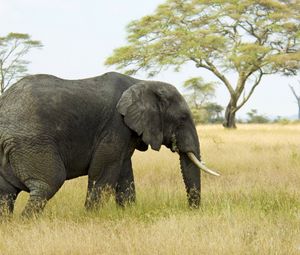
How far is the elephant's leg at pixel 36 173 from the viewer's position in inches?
223

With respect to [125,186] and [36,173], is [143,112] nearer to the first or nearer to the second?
[125,186]

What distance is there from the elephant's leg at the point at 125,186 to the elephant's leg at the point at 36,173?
1045 millimetres

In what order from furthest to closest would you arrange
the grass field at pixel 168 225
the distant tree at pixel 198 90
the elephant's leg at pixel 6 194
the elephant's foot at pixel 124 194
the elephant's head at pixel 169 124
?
1. the distant tree at pixel 198 90
2. the elephant's foot at pixel 124 194
3. the elephant's head at pixel 169 124
4. the elephant's leg at pixel 6 194
5. the grass field at pixel 168 225

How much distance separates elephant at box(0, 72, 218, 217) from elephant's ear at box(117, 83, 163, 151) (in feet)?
0.04

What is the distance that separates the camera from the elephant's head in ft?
20.3

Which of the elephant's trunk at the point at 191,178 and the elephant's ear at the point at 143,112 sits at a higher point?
the elephant's ear at the point at 143,112

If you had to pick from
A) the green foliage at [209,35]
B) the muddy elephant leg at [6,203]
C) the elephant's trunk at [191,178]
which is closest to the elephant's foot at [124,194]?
the elephant's trunk at [191,178]

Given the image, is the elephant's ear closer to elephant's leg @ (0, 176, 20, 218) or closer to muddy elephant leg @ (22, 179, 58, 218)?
Result: muddy elephant leg @ (22, 179, 58, 218)

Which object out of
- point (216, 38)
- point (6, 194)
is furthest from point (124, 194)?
point (216, 38)

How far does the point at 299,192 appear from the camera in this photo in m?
7.12

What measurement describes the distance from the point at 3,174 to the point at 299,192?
3.76 m

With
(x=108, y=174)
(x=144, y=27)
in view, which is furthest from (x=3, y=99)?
(x=144, y=27)

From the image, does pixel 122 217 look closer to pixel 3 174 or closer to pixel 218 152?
pixel 3 174

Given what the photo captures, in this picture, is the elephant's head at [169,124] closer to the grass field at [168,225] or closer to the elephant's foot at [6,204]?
the grass field at [168,225]
